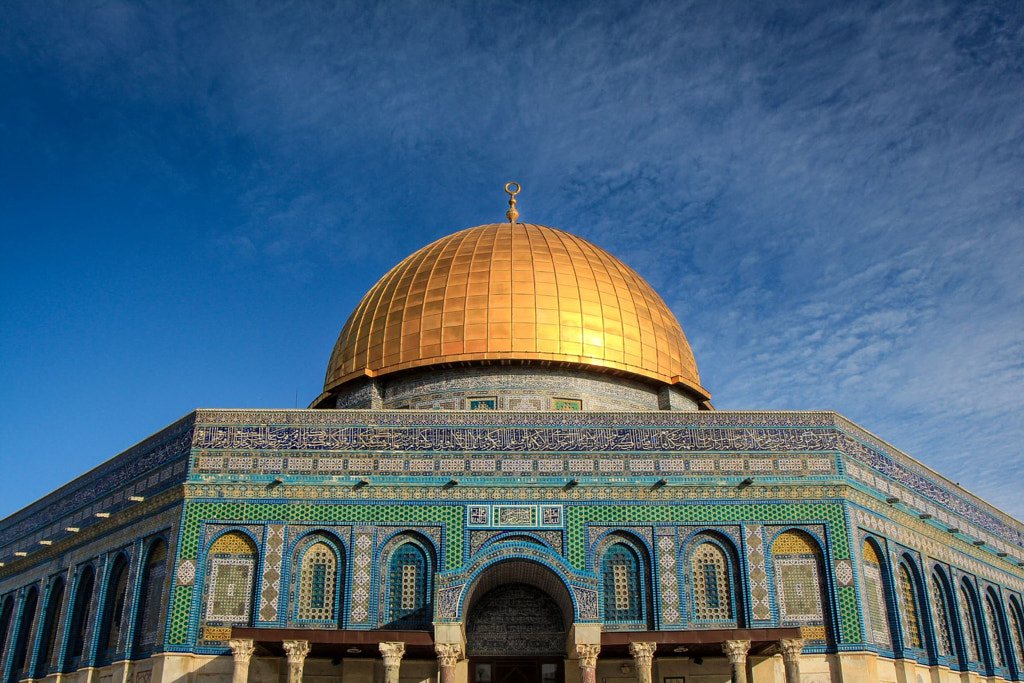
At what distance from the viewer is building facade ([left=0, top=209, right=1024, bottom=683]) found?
15.9 meters

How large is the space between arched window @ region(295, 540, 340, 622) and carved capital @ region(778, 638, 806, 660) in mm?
7279

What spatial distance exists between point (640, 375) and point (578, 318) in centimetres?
184

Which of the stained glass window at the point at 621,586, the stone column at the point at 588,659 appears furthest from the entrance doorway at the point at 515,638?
the stone column at the point at 588,659

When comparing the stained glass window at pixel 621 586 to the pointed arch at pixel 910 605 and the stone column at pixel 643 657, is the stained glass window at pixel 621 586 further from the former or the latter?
the pointed arch at pixel 910 605

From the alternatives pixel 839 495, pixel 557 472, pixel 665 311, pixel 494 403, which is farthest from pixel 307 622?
pixel 665 311

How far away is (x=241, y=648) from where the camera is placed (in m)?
15.1

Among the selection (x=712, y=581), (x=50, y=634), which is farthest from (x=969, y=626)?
(x=50, y=634)

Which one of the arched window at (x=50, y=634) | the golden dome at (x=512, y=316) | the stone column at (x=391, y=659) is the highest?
the golden dome at (x=512, y=316)

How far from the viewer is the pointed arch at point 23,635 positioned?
20.9 m

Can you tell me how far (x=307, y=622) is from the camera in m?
16.2

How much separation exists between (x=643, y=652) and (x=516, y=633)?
9.17 ft

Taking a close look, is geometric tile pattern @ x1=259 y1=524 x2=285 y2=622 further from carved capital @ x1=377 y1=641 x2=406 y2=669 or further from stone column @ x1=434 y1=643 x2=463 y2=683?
stone column @ x1=434 y1=643 x2=463 y2=683

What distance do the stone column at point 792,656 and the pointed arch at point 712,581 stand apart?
1.06 meters

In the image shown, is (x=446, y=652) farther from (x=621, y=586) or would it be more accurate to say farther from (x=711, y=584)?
(x=711, y=584)
